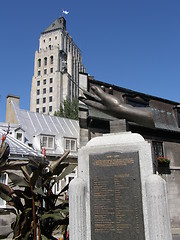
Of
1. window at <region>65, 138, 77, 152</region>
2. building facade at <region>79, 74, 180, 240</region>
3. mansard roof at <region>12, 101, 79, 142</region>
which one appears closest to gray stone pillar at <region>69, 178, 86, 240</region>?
building facade at <region>79, 74, 180, 240</region>

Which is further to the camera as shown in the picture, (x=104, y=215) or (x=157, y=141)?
(x=157, y=141)

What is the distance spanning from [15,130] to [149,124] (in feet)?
55.1

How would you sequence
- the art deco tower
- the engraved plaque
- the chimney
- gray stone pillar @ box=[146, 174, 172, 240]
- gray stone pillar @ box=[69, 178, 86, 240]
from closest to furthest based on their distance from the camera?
gray stone pillar @ box=[146, 174, 172, 240], the engraved plaque, gray stone pillar @ box=[69, 178, 86, 240], the chimney, the art deco tower

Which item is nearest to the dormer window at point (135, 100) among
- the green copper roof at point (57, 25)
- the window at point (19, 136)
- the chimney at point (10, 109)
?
the window at point (19, 136)

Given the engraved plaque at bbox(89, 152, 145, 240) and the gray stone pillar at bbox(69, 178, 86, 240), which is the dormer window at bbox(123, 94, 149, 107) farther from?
the gray stone pillar at bbox(69, 178, 86, 240)

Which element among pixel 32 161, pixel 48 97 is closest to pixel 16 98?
pixel 32 161

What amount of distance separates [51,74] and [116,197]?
8826 centimetres

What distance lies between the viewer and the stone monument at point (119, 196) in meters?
4.08

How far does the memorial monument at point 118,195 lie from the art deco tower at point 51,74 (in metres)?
79.0

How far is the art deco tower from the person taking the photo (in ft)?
282

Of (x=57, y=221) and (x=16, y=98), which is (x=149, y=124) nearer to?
(x=57, y=221)

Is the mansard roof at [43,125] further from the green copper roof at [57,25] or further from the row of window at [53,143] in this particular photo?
the green copper roof at [57,25]

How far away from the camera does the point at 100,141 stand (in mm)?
4984

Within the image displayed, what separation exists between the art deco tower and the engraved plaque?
259 feet
